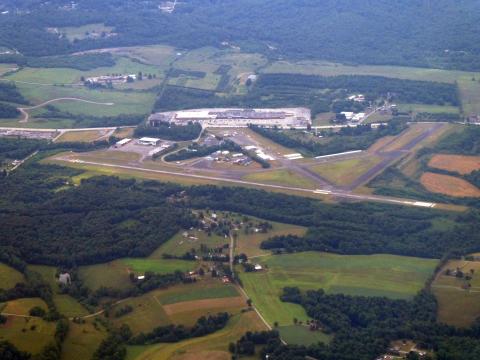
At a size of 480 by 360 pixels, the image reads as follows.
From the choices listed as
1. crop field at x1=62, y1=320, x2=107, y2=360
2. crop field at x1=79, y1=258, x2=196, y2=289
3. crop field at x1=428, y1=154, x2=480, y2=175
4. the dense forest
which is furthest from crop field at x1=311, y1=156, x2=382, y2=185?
the dense forest

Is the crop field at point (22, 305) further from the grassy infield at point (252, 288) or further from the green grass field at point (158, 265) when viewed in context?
the green grass field at point (158, 265)

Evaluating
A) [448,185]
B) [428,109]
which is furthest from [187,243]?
[428,109]

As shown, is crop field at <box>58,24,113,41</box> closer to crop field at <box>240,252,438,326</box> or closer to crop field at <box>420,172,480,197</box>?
crop field at <box>420,172,480,197</box>

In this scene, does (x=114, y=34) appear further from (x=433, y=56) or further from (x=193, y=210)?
(x=193, y=210)

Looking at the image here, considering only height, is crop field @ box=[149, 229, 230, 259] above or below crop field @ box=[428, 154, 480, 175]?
below

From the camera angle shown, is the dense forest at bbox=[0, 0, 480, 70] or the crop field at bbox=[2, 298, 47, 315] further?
the dense forest at bbox=[0, 0, 480, 70]
